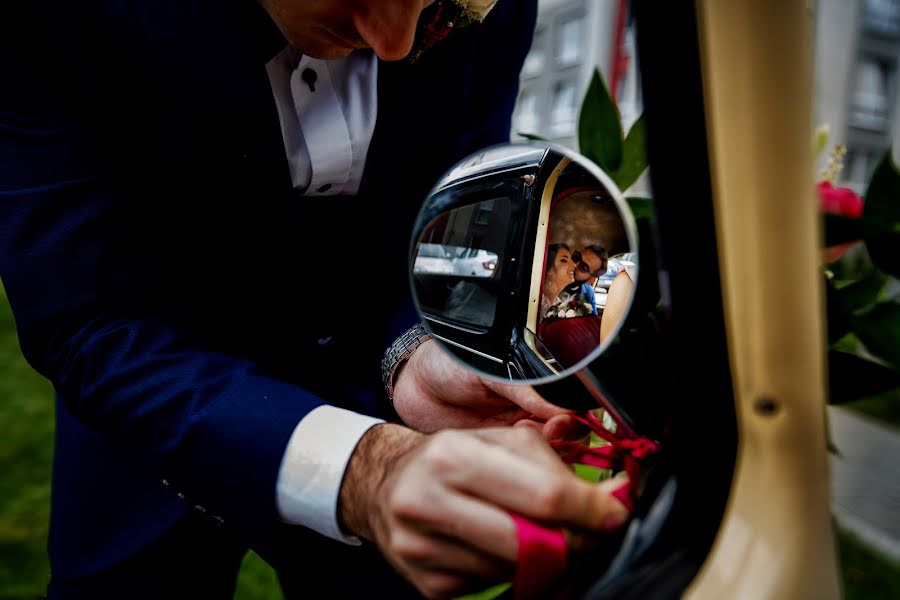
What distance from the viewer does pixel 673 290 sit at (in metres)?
0.56

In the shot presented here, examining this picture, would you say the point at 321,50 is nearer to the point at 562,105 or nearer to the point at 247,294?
the point at 247,294

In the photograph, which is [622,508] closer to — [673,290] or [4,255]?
[673,290]

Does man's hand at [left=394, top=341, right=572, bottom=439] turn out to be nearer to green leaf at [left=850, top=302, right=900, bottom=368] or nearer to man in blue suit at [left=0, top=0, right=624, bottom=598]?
man in blue suit at [left=0, top=0, right=624, bottom=598]

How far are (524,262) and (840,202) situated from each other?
0.39 m

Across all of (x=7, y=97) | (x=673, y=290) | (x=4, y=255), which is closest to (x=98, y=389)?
(x=4, y=255)

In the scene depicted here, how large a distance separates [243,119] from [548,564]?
845 millimetres

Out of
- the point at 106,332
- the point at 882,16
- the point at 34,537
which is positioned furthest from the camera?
the point at 34,537

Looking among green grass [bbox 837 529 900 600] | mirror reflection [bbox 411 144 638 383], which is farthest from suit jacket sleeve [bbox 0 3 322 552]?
green grass [bbox 837 529 900 600]

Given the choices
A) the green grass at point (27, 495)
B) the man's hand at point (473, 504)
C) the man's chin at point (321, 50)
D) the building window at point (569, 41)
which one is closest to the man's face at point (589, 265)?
the man's hand at point (473, 504)

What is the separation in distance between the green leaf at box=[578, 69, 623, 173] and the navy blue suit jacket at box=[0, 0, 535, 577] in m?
0.46

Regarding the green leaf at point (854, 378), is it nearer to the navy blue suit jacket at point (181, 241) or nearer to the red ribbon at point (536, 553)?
the red ribbon at point (536, 553)

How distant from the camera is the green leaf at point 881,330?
66 centimetres

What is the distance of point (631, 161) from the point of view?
0.86 m

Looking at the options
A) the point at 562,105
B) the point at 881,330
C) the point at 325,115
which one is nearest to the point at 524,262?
the point at 881,330
